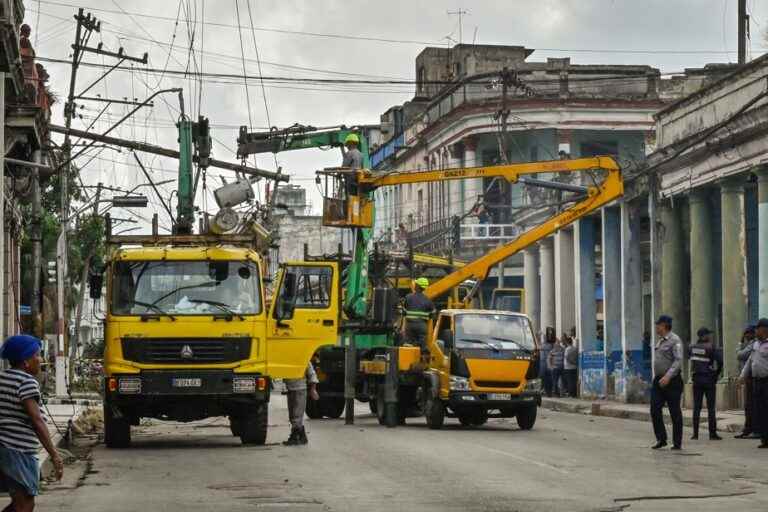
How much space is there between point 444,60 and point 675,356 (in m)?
60.7

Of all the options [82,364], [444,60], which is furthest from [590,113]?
[82,364]

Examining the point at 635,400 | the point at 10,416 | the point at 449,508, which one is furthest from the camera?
the point at 635,400

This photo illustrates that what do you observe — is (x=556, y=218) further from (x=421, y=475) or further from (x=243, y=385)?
(x=421, y=475)

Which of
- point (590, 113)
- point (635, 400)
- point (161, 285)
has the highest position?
point (590, 113)

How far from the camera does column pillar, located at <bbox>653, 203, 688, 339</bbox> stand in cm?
4053

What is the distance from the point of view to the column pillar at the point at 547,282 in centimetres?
5466

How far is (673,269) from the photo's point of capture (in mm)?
41000

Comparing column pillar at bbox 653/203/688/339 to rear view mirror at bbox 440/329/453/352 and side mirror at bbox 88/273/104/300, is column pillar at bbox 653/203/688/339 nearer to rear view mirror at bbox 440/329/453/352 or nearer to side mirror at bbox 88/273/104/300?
rear view mirror at bbox 440/329/453/352

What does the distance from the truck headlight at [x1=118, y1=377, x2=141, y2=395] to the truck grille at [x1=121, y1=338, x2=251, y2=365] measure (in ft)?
0.93

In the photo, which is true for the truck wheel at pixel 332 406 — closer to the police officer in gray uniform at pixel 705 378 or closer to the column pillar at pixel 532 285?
the police officer in gray uniform at pixel 705 378

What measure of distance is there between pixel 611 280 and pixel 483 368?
1908cm

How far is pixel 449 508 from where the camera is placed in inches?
565

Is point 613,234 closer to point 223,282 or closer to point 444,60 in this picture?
point 223,282

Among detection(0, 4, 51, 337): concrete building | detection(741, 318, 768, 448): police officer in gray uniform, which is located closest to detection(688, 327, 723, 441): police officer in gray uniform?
detection(741, 318, 768, 448): police officer in gray uniform
